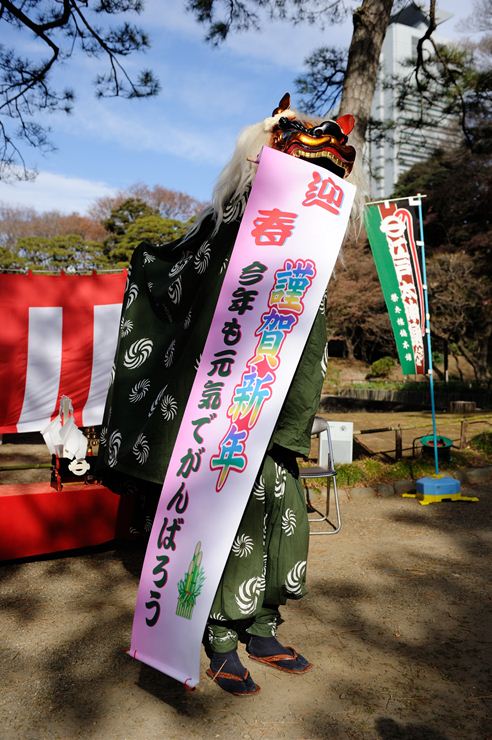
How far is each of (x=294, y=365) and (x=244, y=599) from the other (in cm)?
94

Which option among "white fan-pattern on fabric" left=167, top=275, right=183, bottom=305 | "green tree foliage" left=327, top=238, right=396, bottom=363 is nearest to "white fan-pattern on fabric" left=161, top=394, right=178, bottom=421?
"white fan-pattern on fabric" left=167, top=275, right=183, bottom=305

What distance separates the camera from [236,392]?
7.28 feet

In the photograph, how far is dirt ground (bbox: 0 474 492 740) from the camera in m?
2.15

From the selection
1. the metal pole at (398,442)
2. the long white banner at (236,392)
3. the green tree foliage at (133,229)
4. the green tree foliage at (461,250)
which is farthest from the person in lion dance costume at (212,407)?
the green tree foliage at (133,229)

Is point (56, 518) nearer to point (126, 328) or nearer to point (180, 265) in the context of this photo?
point (126, 328)

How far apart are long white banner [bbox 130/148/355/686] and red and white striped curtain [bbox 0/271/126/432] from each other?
3.93 metres

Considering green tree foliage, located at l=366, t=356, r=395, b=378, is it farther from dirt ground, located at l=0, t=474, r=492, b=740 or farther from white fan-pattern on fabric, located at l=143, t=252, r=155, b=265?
white fan-pattern on fabric, located at l=143, t=252, r=155, b=265

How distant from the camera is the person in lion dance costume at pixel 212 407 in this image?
7.80ft

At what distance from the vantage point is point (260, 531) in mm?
2420

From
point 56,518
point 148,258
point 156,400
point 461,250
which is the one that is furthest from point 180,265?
point 461,250

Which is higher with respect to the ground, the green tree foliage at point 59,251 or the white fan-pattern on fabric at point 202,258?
the green tree foliage at point 59,251

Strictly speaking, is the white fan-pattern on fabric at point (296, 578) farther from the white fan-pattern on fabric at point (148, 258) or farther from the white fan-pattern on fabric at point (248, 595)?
the white fan-pattern on fabric at point (148, 258)

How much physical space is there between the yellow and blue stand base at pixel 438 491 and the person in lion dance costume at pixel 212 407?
3.34 metres

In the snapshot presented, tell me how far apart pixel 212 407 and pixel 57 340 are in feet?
14.8
